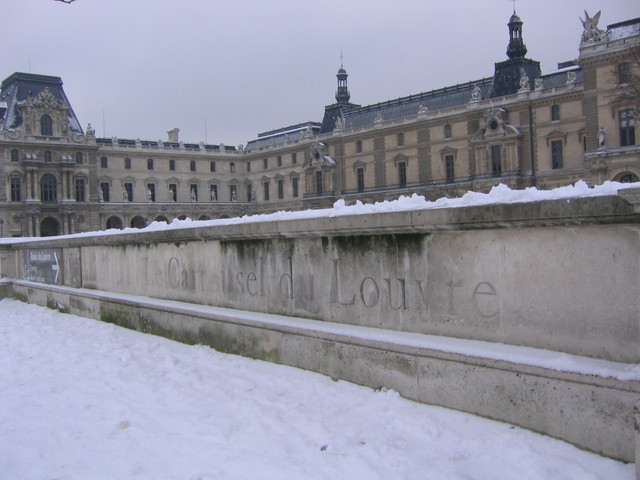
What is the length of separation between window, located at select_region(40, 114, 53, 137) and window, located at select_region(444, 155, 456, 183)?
4393 centimetres

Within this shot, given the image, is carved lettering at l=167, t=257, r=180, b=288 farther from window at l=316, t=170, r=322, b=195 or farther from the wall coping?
window at l=316, t=170, r=322, b=195

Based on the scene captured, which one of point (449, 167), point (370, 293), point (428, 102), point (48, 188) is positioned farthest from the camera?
point (48, 188)

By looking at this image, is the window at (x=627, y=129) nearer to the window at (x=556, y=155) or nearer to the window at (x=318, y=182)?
the window at (x=556, y=155)

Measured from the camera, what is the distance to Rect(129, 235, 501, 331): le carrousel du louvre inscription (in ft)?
14.8

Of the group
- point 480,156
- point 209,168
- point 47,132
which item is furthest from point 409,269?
point 209,168

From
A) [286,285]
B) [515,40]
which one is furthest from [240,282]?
[515,40]

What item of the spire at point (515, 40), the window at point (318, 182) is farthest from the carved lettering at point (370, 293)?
the window at point (318, 182)

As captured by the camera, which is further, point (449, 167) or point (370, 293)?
point (449, 167)

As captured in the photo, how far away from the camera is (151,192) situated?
73.1 meters

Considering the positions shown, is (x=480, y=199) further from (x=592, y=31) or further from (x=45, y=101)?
(x=45, y=101)

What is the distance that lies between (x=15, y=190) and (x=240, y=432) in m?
67.0

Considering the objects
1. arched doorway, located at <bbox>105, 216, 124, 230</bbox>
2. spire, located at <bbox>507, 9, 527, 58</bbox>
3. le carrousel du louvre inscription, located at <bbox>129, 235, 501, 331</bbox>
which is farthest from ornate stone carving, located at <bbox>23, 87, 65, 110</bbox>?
le carrousel du louvre inscription, located at <bbox>129, 235, 501, 331</bbox>

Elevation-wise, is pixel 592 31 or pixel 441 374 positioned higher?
pixel 592 31

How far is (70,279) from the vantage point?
1220 centimetres
